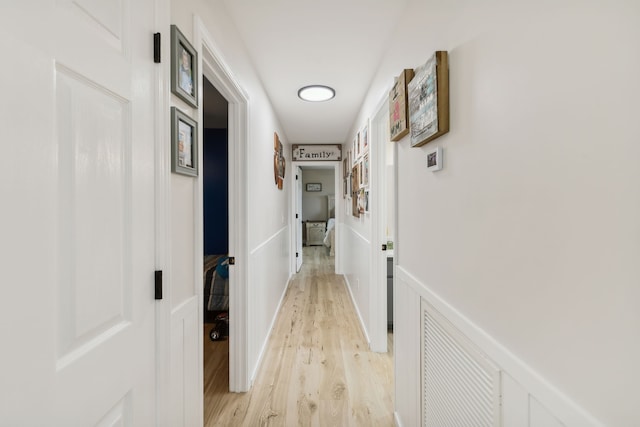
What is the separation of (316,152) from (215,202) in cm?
196

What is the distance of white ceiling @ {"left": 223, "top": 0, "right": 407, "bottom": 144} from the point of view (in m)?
1.64

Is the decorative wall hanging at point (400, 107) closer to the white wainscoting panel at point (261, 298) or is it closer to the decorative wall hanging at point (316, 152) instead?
the white wainscoting panel at point (261, 298)

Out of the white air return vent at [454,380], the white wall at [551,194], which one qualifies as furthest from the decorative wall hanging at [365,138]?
the white air return vent at [454,380]

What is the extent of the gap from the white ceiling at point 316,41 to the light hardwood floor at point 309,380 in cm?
239

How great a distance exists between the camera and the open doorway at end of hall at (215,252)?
231 cm

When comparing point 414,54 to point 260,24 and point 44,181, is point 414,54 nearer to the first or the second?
point 260,24

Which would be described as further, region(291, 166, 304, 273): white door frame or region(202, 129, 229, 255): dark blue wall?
region(291, 166, 304, 273): white door frame

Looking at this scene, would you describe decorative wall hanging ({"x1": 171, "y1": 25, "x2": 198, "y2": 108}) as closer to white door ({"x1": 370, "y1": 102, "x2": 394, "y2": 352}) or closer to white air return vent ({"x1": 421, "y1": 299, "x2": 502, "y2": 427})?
white air return vent ({"x1": 421, "y1": 299, "x2": 502, "y2": 427})

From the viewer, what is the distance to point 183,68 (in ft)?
3.60

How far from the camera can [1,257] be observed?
0.47m

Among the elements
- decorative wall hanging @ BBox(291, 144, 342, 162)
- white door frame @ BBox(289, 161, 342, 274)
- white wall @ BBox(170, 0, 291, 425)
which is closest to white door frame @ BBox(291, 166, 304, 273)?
white door frame @ BBox(289, 161, 342, 274)

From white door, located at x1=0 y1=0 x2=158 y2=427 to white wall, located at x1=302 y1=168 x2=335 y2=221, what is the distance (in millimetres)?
8321

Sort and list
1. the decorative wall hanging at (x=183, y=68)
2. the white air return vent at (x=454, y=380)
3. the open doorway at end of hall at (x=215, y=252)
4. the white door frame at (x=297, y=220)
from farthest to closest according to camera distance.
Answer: the white door frame at (x=297, y=220) → the open doorway at end of hall at (x=215, y=252) → the decorative wall hanging at (x=183, y=68) → the white air return vent at (x=454, y=380)

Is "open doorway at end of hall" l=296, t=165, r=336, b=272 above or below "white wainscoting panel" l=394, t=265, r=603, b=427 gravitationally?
above
